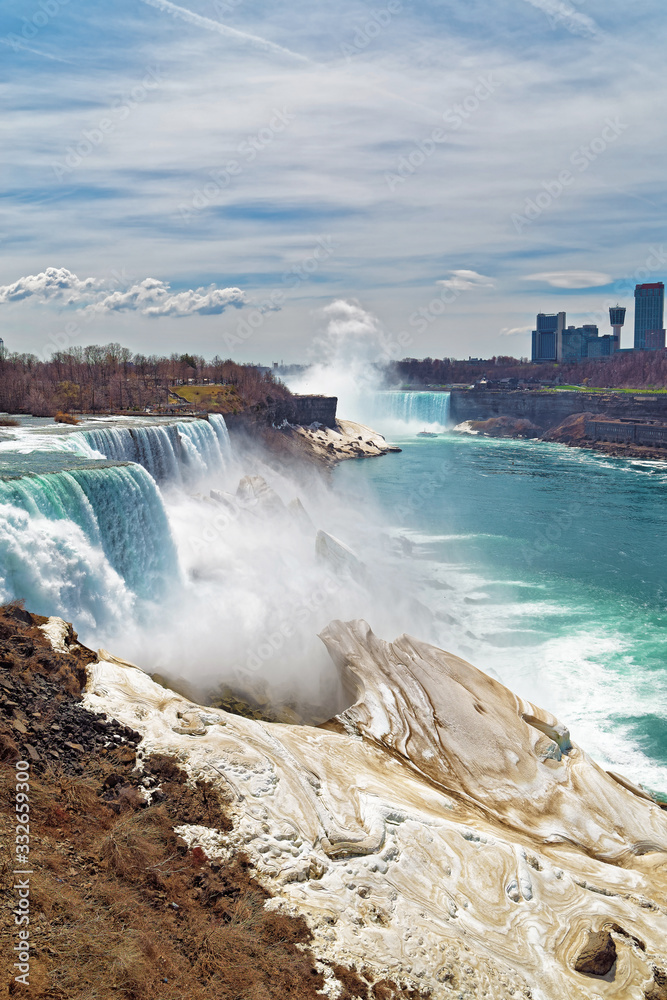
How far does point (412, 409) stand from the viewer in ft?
340

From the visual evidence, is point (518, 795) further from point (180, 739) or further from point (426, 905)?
point (180, 739)

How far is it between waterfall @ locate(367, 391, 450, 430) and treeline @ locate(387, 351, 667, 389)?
105ft

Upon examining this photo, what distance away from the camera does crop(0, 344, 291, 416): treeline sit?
4150cm

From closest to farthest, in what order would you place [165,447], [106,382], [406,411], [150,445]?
[150,445] < [165,447] < [106,382] < [406,411]

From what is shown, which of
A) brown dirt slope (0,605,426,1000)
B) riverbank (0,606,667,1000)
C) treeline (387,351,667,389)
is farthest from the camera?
treeline (387,351,667,389)

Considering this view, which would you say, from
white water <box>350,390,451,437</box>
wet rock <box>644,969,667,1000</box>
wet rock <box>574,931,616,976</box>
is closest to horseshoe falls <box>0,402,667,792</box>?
wet rock <box>644,969,667,1000</box>

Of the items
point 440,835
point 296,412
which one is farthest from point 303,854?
point 296,412

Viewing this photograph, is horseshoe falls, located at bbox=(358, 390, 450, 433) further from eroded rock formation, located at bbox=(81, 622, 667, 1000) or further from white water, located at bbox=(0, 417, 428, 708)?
eroded rock formation, located at bbox=(81, 622, 667, 1000)

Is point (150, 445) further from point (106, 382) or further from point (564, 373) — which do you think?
point (564, 373)

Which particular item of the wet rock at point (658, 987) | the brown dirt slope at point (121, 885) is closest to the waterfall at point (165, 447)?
the brown dirt slope at point (121, 885)

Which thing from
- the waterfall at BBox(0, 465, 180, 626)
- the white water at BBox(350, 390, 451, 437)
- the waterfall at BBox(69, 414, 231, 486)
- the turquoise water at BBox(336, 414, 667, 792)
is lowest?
the turquoise water at BBox(336, 414, 667, 792)

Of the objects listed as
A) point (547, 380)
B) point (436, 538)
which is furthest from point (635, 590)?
point (547, 380)

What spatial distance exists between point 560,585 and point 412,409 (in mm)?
80021

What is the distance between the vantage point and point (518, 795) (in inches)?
422
